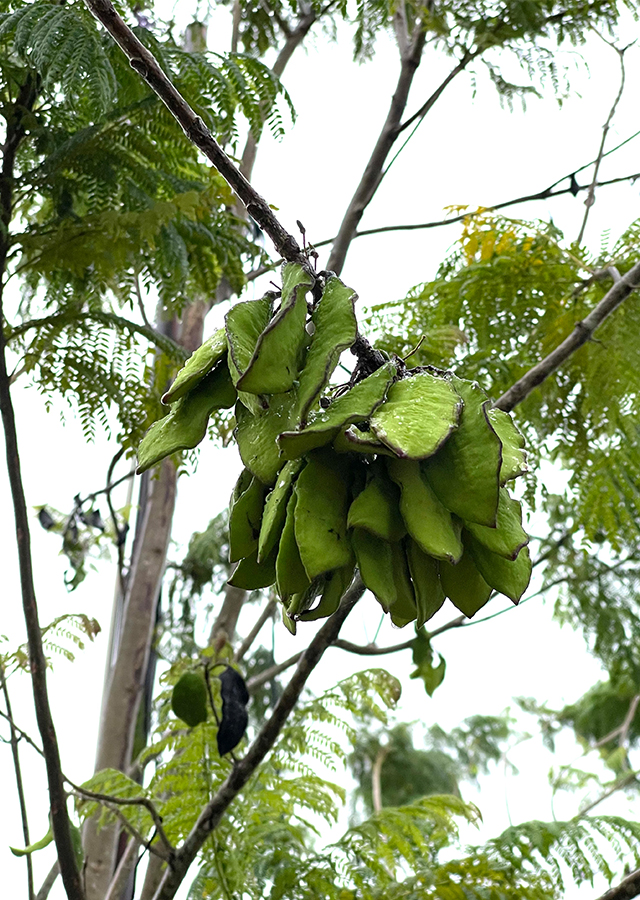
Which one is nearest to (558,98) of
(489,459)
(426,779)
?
(489,459)

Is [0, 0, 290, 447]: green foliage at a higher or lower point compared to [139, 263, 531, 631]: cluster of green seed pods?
higher

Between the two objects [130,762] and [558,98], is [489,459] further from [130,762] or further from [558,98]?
[130,762]

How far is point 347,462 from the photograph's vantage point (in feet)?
2.53

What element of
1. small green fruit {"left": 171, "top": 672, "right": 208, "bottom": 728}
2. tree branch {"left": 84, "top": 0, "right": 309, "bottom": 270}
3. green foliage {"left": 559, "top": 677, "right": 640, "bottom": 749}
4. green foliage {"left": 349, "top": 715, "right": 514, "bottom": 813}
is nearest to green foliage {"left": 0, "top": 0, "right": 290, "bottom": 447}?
small green fruit {"left": 171, "top": 672, "right": 208, "bottom": 728}

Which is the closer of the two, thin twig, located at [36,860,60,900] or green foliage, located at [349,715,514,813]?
thin twig, located at [36,860,60,900]

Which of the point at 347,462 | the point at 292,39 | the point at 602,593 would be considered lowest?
the point at 347,462

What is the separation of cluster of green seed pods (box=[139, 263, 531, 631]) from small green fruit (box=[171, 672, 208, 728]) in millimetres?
889

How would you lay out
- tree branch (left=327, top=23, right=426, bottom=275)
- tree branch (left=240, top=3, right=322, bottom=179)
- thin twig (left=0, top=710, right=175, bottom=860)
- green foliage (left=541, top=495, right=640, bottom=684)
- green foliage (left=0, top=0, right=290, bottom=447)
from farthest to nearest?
green foliage (left=541, top=495, right=640, bottom=684) → tree branch (left=240, top=3, right=322, bottom=179) → tree branch (left=327, top=23, right=426, bottom=275) → green foliage (left=0, top=0, right=290, bottom=447) → thin twig (left=0, top=710, right=175, bottom=860)

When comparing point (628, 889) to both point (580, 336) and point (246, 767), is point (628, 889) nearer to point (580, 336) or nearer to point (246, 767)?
point (246, 767)

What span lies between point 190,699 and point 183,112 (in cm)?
114

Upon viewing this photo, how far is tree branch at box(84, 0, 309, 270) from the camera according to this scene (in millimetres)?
752

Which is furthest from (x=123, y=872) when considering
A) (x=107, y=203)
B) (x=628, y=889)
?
(x=107, y=203)

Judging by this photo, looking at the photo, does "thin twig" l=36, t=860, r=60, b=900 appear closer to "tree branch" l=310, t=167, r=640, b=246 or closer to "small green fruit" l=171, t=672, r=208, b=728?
"small green fruit" l=171, t=672, r=208, b=728

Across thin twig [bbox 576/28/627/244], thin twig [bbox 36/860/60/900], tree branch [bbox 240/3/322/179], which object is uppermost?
tree branch [bbox 240/3/322/179]
